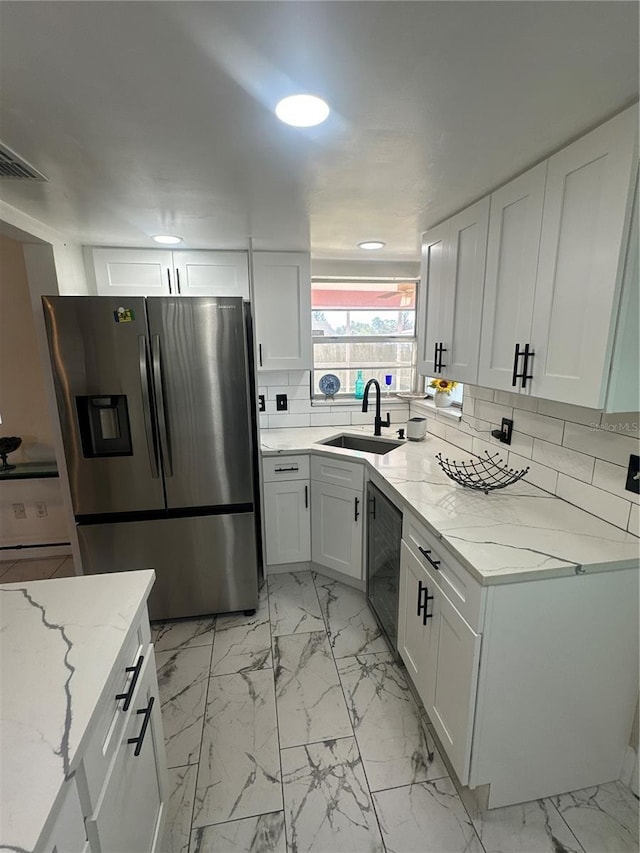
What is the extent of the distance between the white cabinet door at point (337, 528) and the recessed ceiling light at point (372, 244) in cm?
159

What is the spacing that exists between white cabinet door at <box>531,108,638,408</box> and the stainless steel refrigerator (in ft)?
4.67

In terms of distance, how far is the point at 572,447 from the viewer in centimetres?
161

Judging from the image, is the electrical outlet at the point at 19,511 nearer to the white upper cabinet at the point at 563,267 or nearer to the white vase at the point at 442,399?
the white vase at the point at 442,399

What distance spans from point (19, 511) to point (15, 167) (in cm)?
258

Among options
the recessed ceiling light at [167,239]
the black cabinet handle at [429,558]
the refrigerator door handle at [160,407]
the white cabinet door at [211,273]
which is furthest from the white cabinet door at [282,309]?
the black cabinet handle at [429,558]

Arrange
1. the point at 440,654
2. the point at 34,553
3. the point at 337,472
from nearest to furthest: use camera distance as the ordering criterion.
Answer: the point at 440,654, the point at 337,472, the point at 34,553

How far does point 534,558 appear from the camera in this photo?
1.24m

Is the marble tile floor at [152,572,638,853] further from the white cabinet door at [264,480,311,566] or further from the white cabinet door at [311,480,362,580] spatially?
the white cabinet door at [264,480,311,566]

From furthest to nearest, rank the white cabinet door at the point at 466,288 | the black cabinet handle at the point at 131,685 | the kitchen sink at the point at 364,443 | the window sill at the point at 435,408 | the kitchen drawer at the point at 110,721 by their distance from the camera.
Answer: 1. the kitchen sink at the point at 364,443
2. the window sill at the point at 435,408
3. the white cabinet door at the point at 466,288
4. the black cabinet handle at the point at 131,685
5. the kitchen drawer at the point at 110,721

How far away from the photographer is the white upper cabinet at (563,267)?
1112 millimetres

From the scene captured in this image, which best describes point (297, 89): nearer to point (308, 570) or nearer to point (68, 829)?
point (68, 829)

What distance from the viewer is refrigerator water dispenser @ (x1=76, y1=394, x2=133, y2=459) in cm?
207

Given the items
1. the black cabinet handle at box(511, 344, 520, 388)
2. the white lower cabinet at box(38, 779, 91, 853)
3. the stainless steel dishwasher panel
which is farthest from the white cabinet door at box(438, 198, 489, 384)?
the white lower cabinet at box(38, 779, 91, 853)

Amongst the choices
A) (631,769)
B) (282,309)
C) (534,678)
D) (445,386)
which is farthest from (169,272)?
(631,769)
